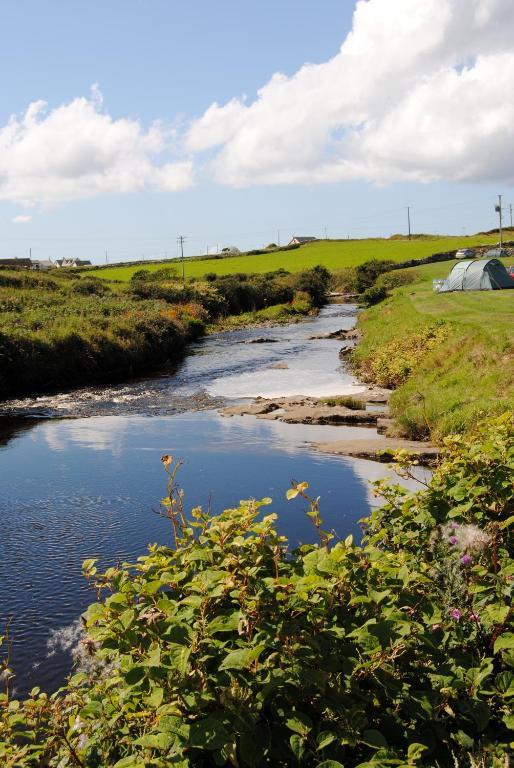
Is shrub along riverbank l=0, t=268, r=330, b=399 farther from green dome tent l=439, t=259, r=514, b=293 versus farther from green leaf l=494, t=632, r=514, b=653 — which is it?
green leaf l=494, t=632, r=514, b=653

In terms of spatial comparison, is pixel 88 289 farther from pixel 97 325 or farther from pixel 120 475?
pixel 120 475

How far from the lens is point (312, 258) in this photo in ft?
382

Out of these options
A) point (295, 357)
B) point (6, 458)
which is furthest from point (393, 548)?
point (295, 357)

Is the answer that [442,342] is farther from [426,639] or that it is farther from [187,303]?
[187,303]

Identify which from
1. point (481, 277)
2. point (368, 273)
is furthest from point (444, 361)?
point (368, 273)

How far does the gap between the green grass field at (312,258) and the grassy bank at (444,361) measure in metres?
65.2

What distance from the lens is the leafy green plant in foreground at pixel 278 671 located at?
3.40m

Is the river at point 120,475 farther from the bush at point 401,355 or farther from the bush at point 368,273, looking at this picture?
the bush at point 368,273

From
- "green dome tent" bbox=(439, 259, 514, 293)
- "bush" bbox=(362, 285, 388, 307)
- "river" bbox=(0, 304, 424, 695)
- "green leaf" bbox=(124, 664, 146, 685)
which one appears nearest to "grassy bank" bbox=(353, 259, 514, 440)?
"river" bbox=(0, 304, 424, 695)

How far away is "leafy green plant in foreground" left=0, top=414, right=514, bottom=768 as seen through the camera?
3.40 metres

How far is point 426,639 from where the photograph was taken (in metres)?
3.91

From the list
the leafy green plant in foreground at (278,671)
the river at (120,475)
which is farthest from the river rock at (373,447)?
the leafy green plant in foreground at (278,671)

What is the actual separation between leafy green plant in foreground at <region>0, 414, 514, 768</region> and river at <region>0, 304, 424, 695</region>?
1.30 metres

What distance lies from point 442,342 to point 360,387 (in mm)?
3611
